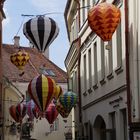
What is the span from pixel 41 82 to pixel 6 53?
1338 inches

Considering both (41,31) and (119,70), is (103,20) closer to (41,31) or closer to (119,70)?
(119,70)

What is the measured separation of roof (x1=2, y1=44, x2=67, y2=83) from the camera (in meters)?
50.4

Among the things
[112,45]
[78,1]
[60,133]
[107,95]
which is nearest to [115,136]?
[107,95]

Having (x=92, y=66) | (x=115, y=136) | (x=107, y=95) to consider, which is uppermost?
(x=92, y=66)

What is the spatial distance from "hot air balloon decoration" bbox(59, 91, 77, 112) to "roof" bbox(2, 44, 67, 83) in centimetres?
2415

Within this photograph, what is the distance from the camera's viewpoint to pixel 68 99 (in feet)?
82.2

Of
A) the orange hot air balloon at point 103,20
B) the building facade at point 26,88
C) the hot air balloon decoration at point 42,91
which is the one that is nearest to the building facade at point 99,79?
the hot air balloon decoration at point 42,91

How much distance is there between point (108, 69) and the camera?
20188 millimetres

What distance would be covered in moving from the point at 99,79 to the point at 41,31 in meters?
4.94

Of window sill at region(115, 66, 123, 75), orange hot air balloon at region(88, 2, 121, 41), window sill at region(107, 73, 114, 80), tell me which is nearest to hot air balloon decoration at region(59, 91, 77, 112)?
window sill at region(107, 73, 114, 80)

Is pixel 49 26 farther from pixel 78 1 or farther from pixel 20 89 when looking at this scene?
pixel 20 89

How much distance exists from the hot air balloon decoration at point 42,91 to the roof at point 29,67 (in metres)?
29.1

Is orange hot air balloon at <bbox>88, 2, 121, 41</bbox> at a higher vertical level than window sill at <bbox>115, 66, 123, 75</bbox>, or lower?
higher

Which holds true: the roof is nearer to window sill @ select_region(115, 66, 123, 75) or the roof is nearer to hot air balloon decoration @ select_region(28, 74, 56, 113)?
hot air balloon decoration @ select_region(28, 74, 56, 113)
